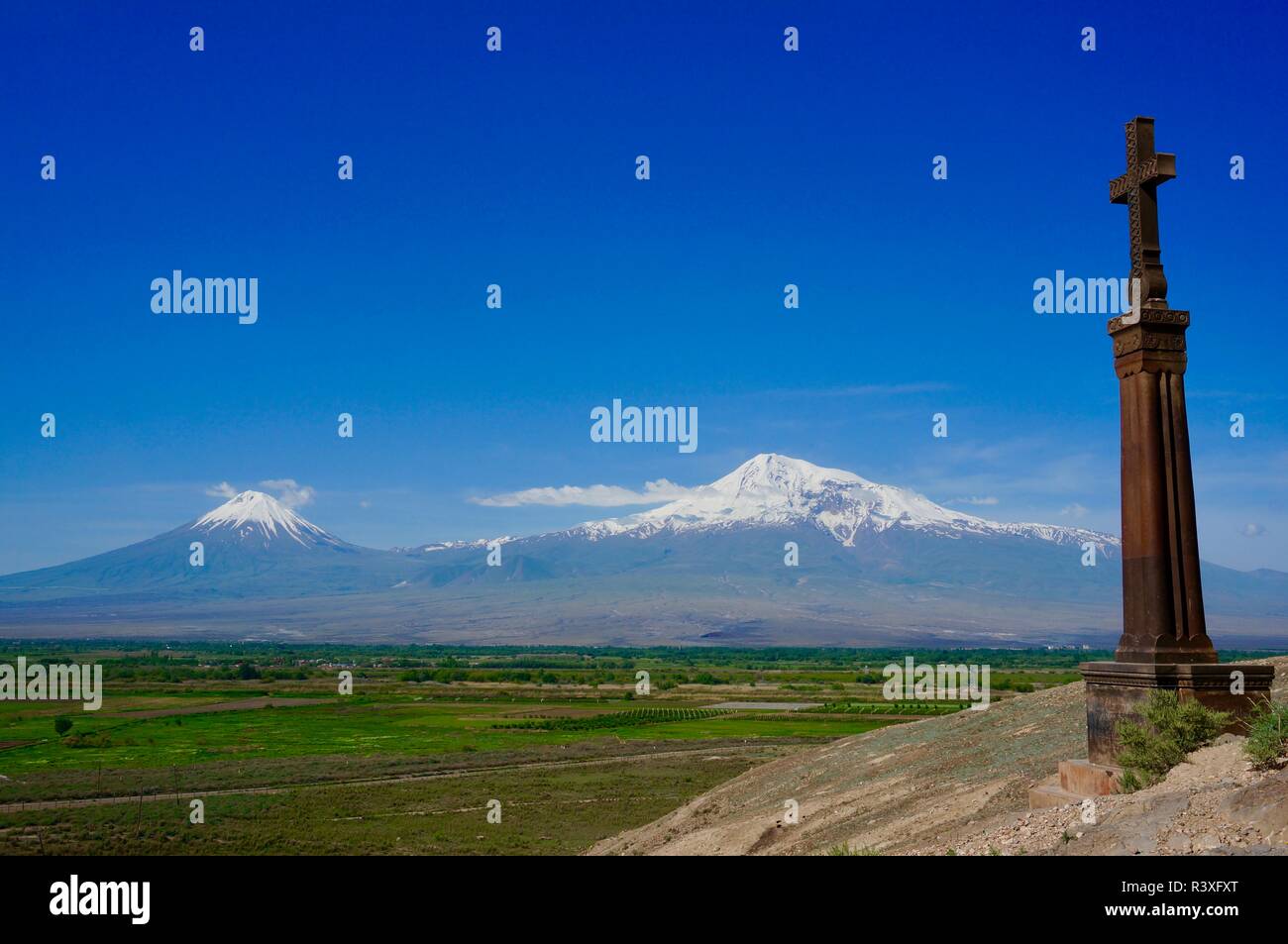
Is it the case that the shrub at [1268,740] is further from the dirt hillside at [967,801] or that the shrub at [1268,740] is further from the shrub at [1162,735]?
the shrub at [1162,735]

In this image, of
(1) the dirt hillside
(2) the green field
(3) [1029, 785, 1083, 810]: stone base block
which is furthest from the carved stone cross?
(2) the green field

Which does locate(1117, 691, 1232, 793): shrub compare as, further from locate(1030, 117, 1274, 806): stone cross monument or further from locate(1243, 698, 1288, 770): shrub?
locate(1243, 698, 1288, 770): shrub

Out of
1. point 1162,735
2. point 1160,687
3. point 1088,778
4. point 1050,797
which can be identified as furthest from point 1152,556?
point 1050,797

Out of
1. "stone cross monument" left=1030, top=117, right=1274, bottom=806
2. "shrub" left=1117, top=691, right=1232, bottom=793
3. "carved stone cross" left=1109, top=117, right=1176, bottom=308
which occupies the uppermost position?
"carved stone cross" left=1109, top=117, right=1176, bottom=308

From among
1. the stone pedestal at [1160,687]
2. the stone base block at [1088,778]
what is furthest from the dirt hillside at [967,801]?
the stone pedestal at [1160,687]
